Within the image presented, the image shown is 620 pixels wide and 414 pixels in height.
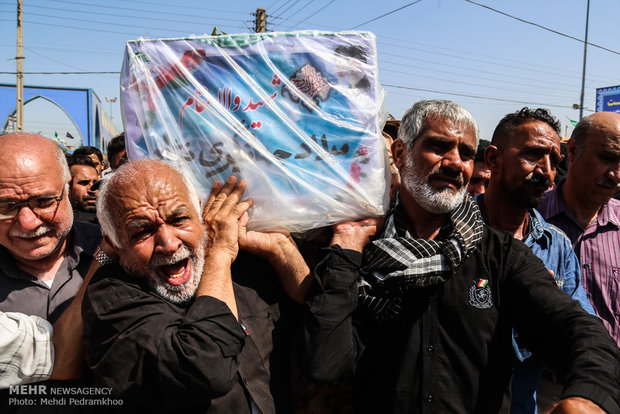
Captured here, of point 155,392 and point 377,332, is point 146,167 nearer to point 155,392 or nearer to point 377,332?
point 155,392

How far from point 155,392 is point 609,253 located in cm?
253

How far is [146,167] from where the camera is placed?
1839mm

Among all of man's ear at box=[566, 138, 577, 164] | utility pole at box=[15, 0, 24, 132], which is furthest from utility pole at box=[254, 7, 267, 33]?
man's ear at box=[566, 138, 577, 164]

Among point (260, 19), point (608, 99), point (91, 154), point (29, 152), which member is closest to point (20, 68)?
point (260, 19)

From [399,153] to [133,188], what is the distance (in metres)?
1.16

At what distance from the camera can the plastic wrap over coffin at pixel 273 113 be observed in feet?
6.23

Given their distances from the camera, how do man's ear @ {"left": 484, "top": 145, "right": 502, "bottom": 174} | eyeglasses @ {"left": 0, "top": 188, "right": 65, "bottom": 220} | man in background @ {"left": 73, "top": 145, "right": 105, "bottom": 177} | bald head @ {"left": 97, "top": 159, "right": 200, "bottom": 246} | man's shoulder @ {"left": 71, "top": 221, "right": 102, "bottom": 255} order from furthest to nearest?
man in background @ {"left": 73, "top": 145, "right": 105, "bottom": 177}, man's ear @ {"left": 484, "top": 145, "right": 502, "bottom": 174}, man's shoulder @ {"left": 71, "top": 221, "right": 102, "bottom": 255}, eyeglasses @ {"left": 0, "top": 188, "right": 65, "bottom": 220}, bald head @ {"left": 97, "top": 159, "right": 200, "bottom": 246}

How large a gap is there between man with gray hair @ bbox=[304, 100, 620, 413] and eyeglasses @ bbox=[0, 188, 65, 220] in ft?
4.24

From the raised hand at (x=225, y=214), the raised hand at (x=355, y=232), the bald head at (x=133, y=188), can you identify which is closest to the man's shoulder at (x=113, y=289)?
the bald head at (x=133, y=188)

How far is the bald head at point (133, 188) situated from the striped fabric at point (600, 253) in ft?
7.35

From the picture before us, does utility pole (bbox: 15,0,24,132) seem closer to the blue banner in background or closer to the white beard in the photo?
the white beard

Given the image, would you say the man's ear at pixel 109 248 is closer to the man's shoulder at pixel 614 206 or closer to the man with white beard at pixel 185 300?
the man with white beard at pixel 185 300

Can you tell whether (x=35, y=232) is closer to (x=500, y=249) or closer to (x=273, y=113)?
(x=273, y=113)

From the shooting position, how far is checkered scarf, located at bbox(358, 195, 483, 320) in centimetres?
172
